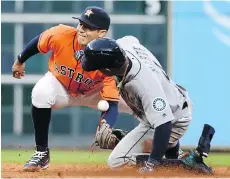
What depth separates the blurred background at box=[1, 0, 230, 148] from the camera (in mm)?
11055

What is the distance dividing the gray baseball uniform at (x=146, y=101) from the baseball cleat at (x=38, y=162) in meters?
0.53

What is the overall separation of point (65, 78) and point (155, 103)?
1.10 meters

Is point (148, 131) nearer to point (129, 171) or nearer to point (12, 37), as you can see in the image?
point (129, 171)

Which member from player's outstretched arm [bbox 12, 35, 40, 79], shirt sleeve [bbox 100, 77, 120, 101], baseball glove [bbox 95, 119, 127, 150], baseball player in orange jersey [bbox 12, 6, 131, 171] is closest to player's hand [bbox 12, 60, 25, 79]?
player's outstretched arm [bbox 12, 35, 40, 79]

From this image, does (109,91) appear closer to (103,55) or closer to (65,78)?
(65,78)

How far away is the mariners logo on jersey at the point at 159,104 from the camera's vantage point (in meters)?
4.76

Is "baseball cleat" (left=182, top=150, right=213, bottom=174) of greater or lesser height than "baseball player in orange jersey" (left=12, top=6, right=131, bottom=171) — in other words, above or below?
below

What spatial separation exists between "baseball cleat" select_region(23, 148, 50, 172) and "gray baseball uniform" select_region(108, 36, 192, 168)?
53 cm

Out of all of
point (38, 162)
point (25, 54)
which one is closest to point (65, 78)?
point (25, 54)

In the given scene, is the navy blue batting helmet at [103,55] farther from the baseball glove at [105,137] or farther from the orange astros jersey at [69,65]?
the orange astros jersey at [69,65]

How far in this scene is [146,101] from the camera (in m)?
4.79

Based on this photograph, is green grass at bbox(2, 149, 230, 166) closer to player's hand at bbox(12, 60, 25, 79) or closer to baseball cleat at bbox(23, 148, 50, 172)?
player's hand at bbox(12, 60, 25, 79)

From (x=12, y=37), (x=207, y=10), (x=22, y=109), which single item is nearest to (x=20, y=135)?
(x=22, y=109)

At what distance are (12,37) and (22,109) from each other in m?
1.17
